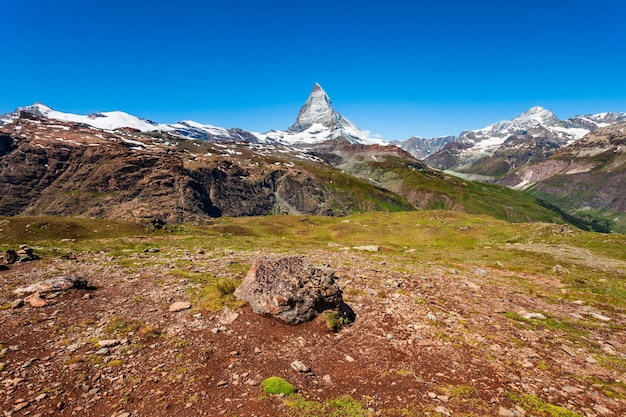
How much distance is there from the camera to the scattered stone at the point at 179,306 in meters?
16.6

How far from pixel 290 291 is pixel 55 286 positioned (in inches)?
544

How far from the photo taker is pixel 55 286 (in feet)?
59.0

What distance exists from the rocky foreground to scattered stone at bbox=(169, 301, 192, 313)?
9cm

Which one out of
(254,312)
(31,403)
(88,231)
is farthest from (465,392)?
(88,231)

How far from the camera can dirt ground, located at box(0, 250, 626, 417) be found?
1034cm

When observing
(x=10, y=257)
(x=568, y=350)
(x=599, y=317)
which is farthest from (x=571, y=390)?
(x=10, y=257)

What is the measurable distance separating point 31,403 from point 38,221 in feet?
349

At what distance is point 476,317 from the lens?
59.0ft

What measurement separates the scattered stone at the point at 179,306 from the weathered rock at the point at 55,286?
686 cm

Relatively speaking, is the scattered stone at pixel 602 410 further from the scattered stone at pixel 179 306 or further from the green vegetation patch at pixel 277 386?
the scattered stone at pixel 179 306

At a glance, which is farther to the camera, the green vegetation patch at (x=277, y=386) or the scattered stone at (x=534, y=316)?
the scattered stone at (x=534, y=316)

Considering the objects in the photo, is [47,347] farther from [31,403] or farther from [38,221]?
[38,221]

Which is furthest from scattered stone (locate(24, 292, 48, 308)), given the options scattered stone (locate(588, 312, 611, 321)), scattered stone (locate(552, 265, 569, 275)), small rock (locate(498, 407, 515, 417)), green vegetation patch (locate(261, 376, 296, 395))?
scattered stone (locate(552, 265, 569, 275))

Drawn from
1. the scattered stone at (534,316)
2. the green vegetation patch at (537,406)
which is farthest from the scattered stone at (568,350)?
the green vegetation patch at (537,406)
